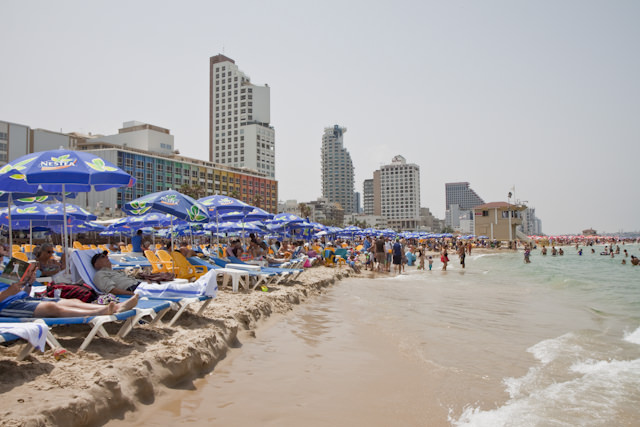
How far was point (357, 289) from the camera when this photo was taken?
12.7 meters

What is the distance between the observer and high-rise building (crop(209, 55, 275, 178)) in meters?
118

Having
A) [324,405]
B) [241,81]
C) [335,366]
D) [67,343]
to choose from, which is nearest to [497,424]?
[324,405]

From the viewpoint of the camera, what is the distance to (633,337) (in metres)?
7.55

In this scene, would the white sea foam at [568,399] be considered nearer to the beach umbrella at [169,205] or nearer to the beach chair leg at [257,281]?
the beach chair leg at [257,281]

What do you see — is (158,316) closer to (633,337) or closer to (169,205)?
(169,205)

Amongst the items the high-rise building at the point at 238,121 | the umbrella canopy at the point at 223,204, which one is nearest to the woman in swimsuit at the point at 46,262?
the umbrella canopy at the point at 223,204

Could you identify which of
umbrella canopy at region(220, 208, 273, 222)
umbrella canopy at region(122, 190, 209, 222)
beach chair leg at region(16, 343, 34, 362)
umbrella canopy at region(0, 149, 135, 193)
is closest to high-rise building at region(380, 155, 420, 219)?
umbrella canopy at region(220, 208, 273, 222)

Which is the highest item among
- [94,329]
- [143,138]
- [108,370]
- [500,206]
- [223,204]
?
[143,138]

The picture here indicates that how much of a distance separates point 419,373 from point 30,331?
3.78m

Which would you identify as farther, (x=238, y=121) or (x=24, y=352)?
(x=238, y=121)

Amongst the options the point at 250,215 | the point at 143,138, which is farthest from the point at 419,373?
the point at 143,138

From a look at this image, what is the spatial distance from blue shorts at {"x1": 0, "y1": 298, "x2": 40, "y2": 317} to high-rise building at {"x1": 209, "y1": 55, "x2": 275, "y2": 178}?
113 m

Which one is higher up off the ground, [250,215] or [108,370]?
[250,215]

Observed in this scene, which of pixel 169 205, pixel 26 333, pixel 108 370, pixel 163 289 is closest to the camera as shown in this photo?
pixel 26 333
